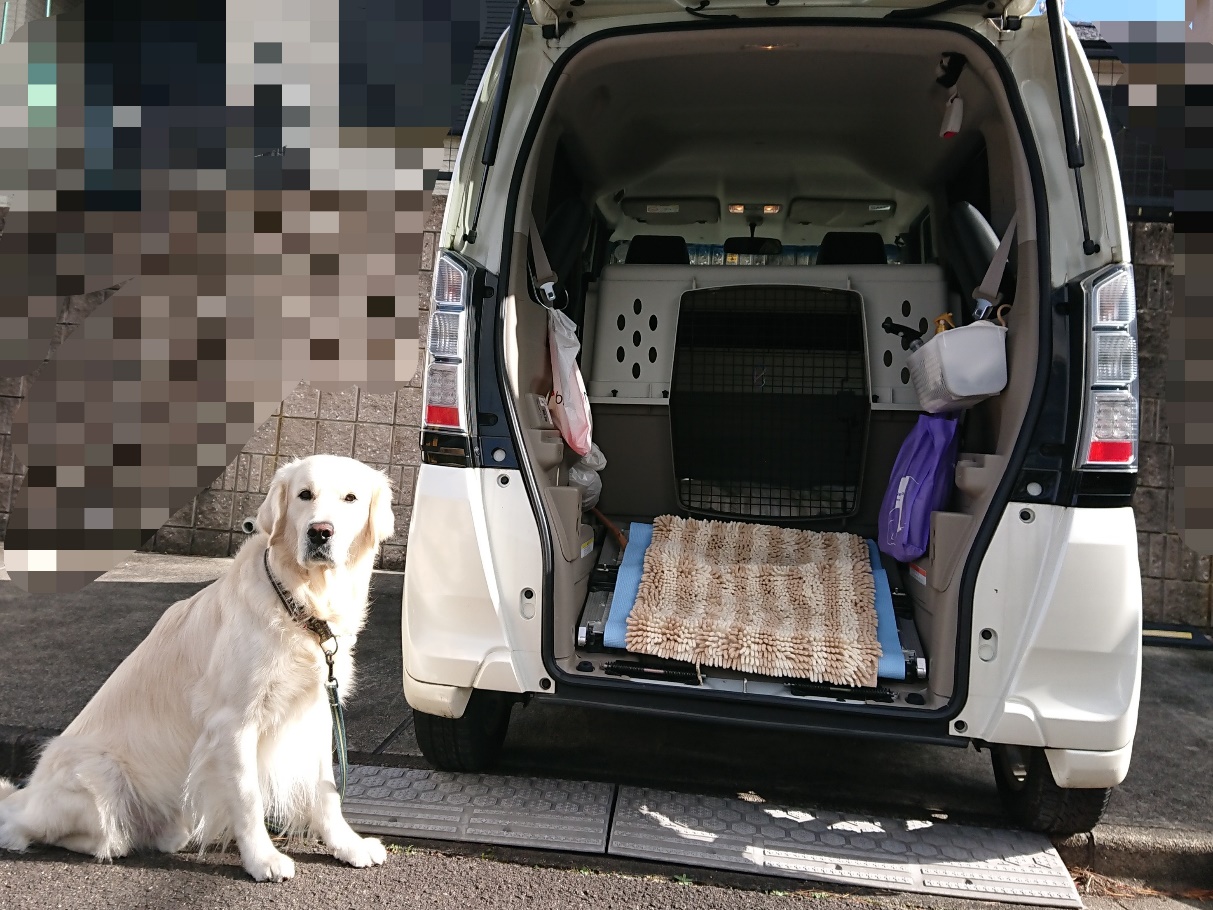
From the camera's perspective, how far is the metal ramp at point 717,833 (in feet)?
6.46

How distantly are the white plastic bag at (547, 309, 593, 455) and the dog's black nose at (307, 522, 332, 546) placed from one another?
1.05m

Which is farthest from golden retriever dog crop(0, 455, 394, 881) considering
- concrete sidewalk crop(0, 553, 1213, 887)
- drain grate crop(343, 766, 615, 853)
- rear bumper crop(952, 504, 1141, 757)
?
rear bumper crop(952, 504, 1141, 757)

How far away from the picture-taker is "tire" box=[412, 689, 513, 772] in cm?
235

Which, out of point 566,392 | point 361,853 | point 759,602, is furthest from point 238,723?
point 759,602

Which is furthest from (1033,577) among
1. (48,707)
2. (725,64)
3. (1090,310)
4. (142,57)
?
(142,57)

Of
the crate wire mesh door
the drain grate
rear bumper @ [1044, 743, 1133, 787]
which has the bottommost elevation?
the drain grate

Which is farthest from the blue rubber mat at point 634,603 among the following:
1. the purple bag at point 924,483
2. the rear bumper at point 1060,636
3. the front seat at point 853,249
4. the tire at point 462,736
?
the front seat at point 853,249

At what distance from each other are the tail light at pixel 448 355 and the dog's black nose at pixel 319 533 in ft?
1.45

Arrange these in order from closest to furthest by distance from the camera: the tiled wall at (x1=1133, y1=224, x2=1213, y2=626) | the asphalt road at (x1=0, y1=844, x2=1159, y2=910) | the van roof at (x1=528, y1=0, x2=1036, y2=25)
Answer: the asphalt road at (x1=0, y1=844, x2=1159, y2=910) → the van roof at (x1=528, y1=0, x2=1036, y2=25) → the tiled wall at (x1=1133, y1=224, x2=1213, y2=626)

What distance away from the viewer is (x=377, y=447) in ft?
17.7

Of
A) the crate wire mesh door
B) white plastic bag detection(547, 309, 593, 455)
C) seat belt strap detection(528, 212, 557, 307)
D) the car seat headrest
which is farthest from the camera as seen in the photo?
the car seat headrest

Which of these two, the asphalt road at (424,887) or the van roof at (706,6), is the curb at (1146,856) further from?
the van roof at (706,6)

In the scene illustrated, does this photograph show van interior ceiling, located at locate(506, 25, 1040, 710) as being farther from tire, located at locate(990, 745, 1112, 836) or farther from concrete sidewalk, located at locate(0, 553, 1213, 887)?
concrete sidewalk, located at locate(0, 553, 1213, 887)

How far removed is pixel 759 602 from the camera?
2627mm
